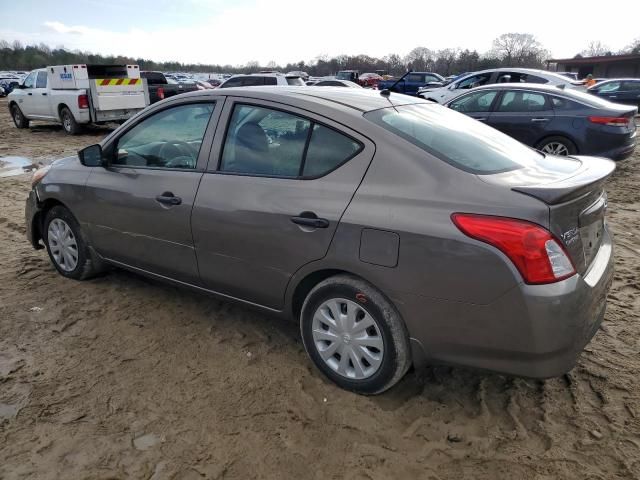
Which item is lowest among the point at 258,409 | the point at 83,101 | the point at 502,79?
the point at 258,409

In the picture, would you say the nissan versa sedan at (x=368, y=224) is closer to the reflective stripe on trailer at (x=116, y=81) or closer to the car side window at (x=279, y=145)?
the car side window at (x=279, y=145)

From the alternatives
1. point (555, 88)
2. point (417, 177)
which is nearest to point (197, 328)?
point (417, 177)

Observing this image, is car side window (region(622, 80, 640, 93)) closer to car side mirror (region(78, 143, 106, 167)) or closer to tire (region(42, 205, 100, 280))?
car side mirror (region(78, 143, 106, 167))

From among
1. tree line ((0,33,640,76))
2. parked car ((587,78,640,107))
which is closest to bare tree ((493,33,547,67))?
tree line ((0,33,640,76))

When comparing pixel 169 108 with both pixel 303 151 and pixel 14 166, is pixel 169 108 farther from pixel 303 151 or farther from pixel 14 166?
pixel 14 166

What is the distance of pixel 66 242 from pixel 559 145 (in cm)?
722

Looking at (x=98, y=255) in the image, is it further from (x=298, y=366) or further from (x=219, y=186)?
(x=298, y=366)

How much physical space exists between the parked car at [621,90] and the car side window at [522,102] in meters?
13.7

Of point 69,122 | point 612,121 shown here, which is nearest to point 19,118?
point 69,122

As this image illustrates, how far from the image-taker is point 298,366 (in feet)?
10.1

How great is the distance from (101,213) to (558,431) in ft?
11.0

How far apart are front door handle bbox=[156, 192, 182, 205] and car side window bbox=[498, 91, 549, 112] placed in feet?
22.2

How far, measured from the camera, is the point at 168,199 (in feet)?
10.8

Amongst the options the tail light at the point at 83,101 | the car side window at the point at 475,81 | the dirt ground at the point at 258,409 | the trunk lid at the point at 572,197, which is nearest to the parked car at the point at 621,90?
the car side window at the point at 475,81
